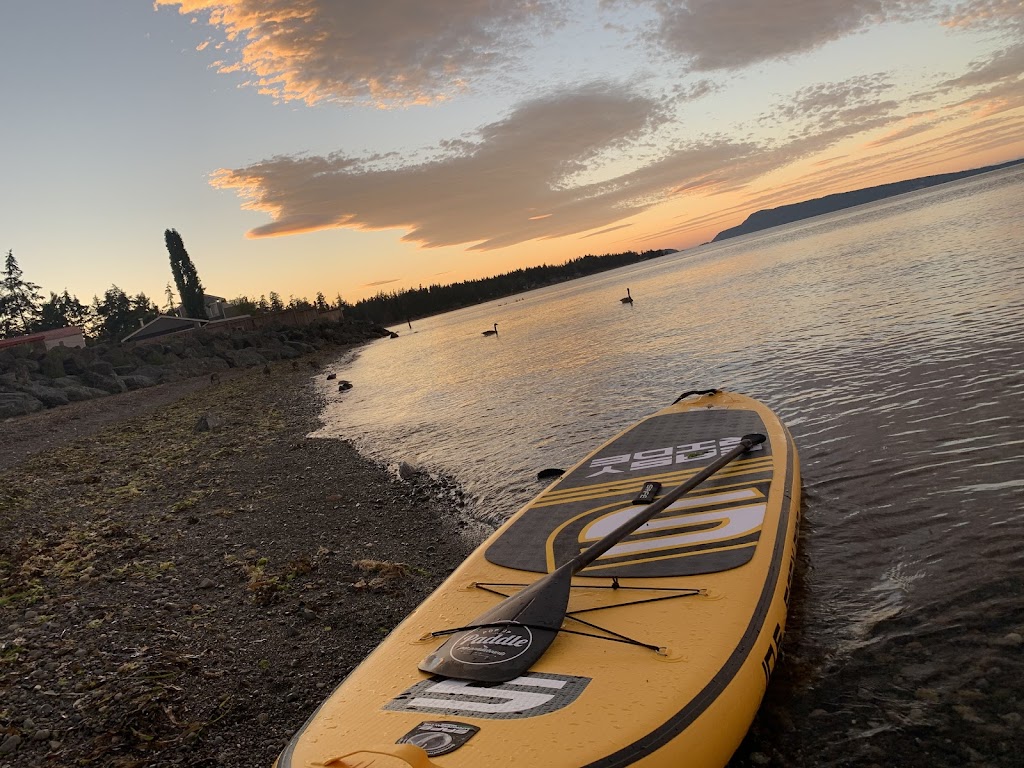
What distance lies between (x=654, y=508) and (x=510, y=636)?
5.89ft

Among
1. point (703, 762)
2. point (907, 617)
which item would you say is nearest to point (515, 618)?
point (703, 762)

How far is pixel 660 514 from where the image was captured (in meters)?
5.26

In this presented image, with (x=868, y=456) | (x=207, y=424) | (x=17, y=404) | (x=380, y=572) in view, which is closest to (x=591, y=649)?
(x=380, y=572)

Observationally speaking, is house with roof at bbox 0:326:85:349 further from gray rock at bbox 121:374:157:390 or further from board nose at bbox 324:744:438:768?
board nose at bbox 324:744:438:768

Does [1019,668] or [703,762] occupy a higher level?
[703,762]

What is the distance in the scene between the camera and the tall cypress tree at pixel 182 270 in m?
85.2

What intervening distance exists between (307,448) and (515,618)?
10.7 meters

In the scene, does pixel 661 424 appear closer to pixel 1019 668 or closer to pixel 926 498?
pixel 926 498

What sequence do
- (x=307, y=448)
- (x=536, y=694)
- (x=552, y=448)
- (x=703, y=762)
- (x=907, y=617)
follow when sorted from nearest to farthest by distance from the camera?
1. (x=703, y=762)
2. (x=536, y=694)
3. (x=907, y=617)
4. (x=552, y=448)
5. (x=307, y=448)

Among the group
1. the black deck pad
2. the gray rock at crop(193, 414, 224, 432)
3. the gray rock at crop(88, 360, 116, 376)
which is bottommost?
the black deck pad

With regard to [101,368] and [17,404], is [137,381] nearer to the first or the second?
[101,368]

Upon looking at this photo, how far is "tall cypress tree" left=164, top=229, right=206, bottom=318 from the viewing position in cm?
8525

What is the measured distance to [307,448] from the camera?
13250 mm

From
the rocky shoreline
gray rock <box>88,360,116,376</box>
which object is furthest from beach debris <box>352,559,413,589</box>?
gray rock <box>88,360,116,376</box>
